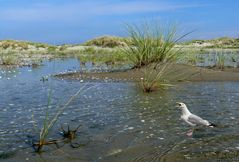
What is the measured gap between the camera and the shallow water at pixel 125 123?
24.9 feet

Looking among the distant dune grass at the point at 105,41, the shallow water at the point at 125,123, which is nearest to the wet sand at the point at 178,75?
the shallow water at the point at 125,123

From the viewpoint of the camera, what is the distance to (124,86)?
16.2 m

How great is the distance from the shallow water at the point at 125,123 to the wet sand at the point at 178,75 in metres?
1.79

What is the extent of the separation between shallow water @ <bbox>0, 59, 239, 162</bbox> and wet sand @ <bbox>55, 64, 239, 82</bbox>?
1.79 metres

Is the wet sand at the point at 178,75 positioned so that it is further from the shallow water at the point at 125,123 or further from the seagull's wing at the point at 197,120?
the seagull's wing at the point at 197,120

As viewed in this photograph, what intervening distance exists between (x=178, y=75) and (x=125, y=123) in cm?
840

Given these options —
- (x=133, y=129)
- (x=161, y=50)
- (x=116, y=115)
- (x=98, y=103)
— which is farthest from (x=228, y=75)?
(x=133, y=129)

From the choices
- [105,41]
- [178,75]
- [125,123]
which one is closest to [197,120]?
[125,123]

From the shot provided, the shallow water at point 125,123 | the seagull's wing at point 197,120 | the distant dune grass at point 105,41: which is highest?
the distant dune grass at point 105,41

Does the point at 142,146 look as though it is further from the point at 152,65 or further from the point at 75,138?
the point at 152,65

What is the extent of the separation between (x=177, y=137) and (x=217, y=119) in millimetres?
1747

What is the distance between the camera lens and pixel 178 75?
703 inches

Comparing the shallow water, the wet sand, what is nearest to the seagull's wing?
the shallow water

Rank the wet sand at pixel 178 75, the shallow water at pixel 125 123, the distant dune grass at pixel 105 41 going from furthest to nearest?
1. the distant dune grass at pixel 105 41
2. the wet sand at pixel 178 75
3. the shallow water at pixel 125 123
